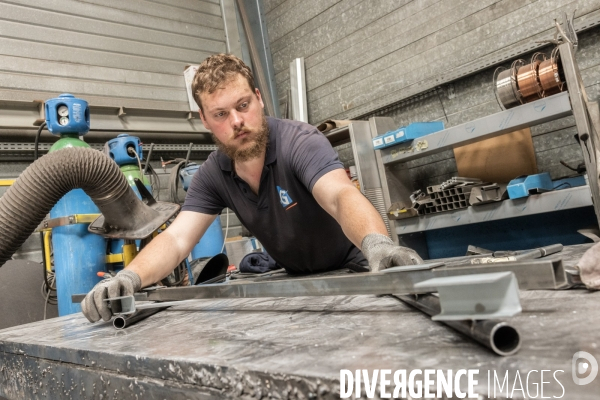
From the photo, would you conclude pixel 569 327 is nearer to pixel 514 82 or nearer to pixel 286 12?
pixel 514 82

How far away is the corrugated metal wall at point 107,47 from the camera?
11.6 feet

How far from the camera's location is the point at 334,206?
1.59m

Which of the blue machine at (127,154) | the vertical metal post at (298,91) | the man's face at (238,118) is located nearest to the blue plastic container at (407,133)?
the man's face at (238,118)

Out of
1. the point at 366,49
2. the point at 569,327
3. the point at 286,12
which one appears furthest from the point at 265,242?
the point at 286,12

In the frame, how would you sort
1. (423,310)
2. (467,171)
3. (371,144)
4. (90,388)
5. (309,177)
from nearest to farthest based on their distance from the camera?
1. (423,310)
2. (90,388)
3. (309,177)
4. (467,171)
5. (371,144)

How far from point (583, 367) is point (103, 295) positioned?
126 cm

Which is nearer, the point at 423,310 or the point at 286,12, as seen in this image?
the point at 423,310

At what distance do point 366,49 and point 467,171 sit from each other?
1424mm

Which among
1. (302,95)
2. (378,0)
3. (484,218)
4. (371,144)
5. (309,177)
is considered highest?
(378,0)

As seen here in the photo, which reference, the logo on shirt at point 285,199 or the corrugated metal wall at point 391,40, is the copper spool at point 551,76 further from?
the logo on shirt at point 285,199

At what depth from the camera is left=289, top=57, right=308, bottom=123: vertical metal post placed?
4371 millimetres

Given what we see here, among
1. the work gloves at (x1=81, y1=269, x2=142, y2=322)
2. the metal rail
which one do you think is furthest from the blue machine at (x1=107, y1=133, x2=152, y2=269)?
the metal rail

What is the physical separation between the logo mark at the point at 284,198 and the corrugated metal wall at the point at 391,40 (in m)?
1.89

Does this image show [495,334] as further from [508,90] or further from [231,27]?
[231,27]
